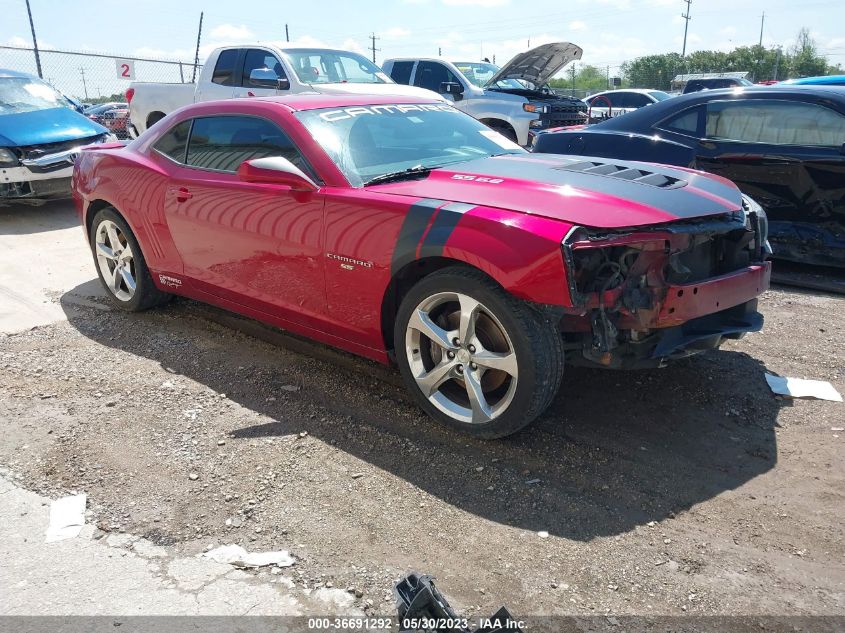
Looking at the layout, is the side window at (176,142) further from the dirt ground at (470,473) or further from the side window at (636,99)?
the side window at (636,99)

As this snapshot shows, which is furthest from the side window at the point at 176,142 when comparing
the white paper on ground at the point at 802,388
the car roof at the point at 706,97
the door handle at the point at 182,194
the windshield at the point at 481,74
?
the windshield at the point at 481,74

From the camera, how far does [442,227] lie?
10.5ft

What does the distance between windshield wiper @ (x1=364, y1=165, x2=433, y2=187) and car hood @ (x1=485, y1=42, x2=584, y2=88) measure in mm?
8465

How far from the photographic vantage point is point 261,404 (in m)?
3.85

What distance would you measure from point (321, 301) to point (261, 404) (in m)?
0.65

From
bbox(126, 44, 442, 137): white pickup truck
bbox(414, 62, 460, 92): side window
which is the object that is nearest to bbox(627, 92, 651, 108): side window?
bbox(414, 62, 460, 92): side window

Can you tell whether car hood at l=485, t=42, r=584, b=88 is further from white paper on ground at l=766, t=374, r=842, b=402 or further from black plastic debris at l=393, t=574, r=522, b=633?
black plastic debris at l=393, t=574, r=522, b=633


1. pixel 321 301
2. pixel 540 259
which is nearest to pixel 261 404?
pixel 321 301

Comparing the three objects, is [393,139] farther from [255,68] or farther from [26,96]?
[26,96]

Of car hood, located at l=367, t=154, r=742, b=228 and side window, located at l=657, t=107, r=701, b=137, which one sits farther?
side window, located at l=657, t=107, r=701, b=137

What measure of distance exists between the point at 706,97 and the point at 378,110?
10.9ft

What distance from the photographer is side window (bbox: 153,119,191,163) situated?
4.76m

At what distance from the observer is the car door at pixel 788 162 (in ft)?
17.9

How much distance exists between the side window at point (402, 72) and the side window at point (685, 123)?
275 inches
